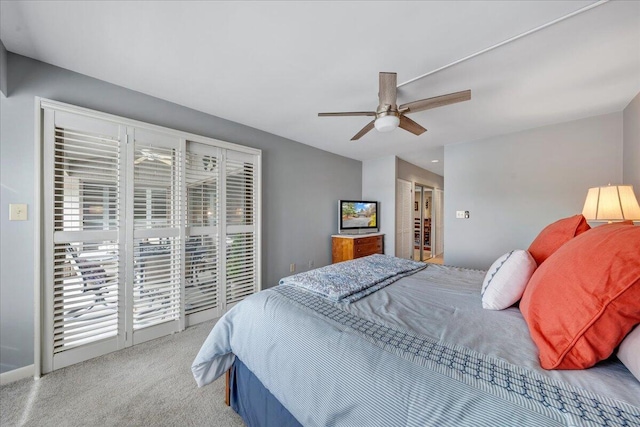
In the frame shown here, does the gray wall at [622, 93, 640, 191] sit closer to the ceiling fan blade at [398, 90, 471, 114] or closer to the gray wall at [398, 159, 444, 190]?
the ceiling fan blade at [398, 90, 471, 114]

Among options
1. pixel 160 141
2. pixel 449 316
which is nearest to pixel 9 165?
pixel 160 141

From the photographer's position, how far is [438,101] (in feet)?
5.89

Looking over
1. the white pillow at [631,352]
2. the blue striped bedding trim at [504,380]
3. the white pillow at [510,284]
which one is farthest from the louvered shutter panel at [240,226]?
the white pillow at [631,352]

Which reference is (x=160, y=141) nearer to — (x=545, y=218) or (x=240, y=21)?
(x=240, y=21)

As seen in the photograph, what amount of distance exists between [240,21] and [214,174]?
65.5 inches

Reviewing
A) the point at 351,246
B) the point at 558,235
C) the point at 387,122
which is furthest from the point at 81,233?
the point at 558,235

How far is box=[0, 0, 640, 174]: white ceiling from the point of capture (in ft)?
4.59

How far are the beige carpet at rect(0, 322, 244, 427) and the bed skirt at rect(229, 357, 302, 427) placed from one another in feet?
0.40

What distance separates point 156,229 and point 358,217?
3392 millimetres

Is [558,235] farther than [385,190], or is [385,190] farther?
[385,190]

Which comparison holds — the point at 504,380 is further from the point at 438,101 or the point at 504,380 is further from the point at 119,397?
the point at 119,397

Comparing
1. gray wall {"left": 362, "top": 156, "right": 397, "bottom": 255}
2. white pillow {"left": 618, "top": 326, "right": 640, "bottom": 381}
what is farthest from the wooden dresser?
white pillow {"left": 618, "top": 326, "right": 640, "bottom": 381}

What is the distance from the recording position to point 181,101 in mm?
2523

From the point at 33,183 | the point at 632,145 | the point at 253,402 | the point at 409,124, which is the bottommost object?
the point at 253,402
